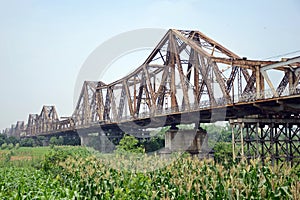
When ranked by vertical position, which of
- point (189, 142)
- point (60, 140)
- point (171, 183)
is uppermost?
point (60, 140)

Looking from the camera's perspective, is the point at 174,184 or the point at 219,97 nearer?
the point at 174,184

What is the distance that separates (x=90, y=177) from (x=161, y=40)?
120ft

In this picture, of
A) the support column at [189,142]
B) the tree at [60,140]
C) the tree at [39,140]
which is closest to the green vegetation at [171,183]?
the support column at [189,142]

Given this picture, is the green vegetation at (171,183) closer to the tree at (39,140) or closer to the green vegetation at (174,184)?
the green vegetation at (174,184)

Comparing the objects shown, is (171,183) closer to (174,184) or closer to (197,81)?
(174,184)

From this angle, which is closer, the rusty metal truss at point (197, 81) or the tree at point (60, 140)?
the rusty metal truss at point (197, 81)

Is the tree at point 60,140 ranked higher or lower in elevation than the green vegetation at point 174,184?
higher

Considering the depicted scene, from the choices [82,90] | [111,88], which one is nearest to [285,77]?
[111,88]

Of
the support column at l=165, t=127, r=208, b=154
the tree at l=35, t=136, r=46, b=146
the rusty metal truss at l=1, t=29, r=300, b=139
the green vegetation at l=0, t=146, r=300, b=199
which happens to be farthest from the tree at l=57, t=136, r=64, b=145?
the green vegetation at l=0, t=146, r=300, b=199

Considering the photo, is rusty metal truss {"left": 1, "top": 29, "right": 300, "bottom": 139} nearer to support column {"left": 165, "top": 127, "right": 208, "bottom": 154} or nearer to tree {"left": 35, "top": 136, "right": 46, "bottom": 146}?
support column {"left": 165, "top": 127, "right": 208, "bottom": 154}

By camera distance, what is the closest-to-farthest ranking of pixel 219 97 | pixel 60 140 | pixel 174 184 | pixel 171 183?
1. pixel 174 184
2. pixel 171 183
3. pixel 219 97
4. pixel 60 140

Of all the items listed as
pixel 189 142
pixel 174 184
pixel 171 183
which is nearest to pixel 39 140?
pixel 189 142

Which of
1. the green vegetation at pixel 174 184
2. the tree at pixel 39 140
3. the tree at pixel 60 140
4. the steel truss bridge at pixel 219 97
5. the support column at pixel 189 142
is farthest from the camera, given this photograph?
the tree at pixel 39 140

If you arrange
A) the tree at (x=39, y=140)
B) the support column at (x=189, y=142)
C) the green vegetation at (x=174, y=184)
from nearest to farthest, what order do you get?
the green vegetation at (x=174, y=184)
the support column at (x=189, y=142)
the tree at (x=39, y=140)
